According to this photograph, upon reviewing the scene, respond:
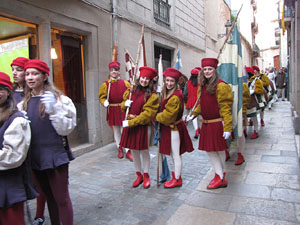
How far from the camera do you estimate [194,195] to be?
3.76 m

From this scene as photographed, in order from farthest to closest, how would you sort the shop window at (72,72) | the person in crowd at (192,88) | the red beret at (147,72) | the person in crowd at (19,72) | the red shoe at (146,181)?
the person in crowd at (192,88) < the shop window at (72,72) < the red shoe at (146,181) < the red beret at (147,72) < the person in crowd at (19,72)

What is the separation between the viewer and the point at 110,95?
577 centimetres

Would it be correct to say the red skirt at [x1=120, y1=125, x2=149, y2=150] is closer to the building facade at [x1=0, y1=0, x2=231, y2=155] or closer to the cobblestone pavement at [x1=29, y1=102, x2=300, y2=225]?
the cobblestone pavement at [x1=29, y1=102, x2=300, y2=225]

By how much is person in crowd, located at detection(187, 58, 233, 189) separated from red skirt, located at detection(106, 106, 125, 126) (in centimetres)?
223

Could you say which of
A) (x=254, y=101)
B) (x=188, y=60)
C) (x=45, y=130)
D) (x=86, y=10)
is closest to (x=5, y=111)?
(x=45, y=130)

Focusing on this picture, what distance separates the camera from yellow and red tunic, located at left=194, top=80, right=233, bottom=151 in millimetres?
3680

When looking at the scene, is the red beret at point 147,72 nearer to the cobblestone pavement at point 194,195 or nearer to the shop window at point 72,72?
the cobblestone pavement at point 194,195

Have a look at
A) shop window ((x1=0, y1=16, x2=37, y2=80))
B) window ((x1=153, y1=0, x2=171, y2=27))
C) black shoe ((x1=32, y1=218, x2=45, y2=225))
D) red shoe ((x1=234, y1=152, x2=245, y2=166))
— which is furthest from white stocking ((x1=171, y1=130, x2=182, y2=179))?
window ((x1=153, y1=0, x2=171, y2=27))

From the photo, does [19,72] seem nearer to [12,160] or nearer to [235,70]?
[12,160]

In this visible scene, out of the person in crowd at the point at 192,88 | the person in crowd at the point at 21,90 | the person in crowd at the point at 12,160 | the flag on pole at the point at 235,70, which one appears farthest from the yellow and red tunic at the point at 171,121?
the person in crowd at the point at 192,88

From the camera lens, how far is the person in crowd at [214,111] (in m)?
3.69

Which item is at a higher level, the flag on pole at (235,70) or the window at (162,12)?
the window at (162,12)

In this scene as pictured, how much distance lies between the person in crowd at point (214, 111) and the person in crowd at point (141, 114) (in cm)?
71

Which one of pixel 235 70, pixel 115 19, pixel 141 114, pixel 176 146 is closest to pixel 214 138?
pixel 176 146
